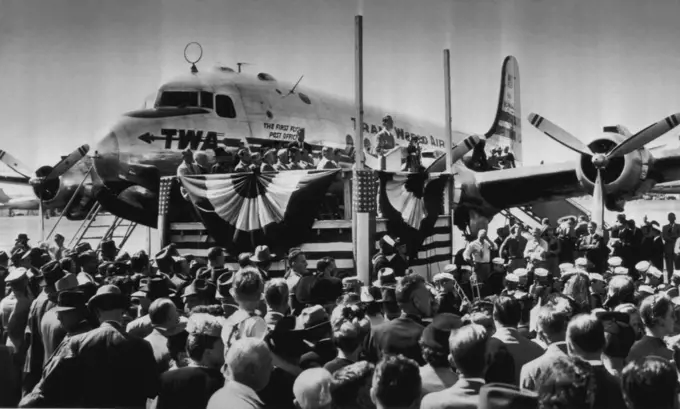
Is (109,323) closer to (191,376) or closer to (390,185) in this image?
(191,376)

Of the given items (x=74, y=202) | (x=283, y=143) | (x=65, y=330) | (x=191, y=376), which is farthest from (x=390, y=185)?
(x=74, y=202)

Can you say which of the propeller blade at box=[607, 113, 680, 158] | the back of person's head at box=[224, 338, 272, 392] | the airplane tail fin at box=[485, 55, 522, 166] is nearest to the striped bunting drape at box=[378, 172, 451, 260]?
the propeller blade at box=[607, 113, 680, 158]

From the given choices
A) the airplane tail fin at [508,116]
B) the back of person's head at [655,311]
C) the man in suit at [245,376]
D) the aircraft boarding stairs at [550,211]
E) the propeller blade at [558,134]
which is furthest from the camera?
the airplane tail fin at [508,116]

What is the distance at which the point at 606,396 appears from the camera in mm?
2889

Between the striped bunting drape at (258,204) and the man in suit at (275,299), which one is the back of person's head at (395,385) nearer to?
the man in suit at (275,299)

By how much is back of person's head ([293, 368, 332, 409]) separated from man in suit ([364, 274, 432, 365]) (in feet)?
3.08

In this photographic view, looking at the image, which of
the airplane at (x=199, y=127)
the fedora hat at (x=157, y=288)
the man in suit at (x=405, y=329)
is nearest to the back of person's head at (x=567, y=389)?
the man in suit at (x=405, y=329)

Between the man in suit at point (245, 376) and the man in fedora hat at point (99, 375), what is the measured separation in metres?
0.64

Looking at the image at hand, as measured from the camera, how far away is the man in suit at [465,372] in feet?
8.87

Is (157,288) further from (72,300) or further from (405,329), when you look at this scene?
(405,329)

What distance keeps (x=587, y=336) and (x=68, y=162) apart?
13.9 metres

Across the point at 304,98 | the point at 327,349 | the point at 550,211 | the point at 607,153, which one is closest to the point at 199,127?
the point at 304,98

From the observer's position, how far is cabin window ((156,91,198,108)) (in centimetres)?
1322

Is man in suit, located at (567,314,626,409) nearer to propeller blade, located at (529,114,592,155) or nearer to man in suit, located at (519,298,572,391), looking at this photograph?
man in suit, located at (519,298,572,391)
